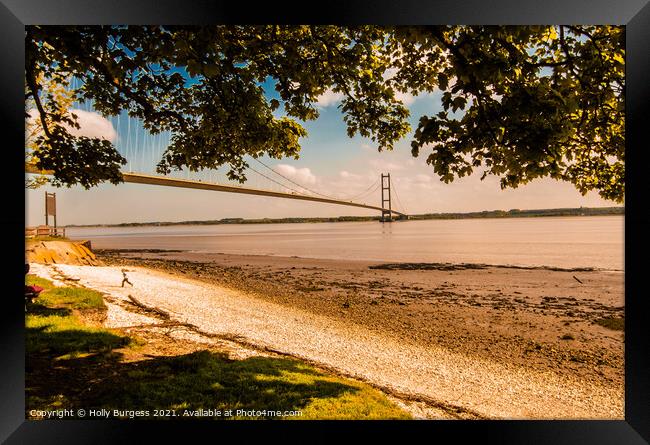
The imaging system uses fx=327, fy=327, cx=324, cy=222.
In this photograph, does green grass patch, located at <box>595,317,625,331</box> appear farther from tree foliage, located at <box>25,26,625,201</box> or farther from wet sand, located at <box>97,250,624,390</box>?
tree foliage, located at <box>25,26,625,201</box>

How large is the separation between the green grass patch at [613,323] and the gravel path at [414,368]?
4.27 metres

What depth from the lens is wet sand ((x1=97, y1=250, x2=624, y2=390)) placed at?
253 inches

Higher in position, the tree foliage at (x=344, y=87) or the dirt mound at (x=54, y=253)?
the tree foliage at (x=344, y=87)

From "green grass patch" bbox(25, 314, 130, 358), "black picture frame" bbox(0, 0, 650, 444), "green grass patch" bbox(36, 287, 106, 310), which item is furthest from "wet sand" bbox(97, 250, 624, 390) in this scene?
"green grass patch" bbox(25, 314, 130, 358)

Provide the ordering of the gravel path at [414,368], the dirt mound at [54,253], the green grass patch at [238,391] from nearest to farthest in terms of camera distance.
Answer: the green grass patch at [238,391], the gravel path at [414,368], the dirt mound at [54,253]

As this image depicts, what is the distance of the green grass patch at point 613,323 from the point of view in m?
8.14

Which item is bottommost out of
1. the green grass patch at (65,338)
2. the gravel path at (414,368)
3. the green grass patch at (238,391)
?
the gravel path at (414,368)

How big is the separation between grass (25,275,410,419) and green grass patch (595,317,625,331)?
771cm

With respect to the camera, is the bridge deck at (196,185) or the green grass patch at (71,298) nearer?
the green grass patch at (71,298)

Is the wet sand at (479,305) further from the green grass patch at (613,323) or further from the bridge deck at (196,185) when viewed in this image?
the bridge deck at (196,185)

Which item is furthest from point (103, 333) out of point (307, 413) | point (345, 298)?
point (345, 298)

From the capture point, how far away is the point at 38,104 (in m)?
5.35
